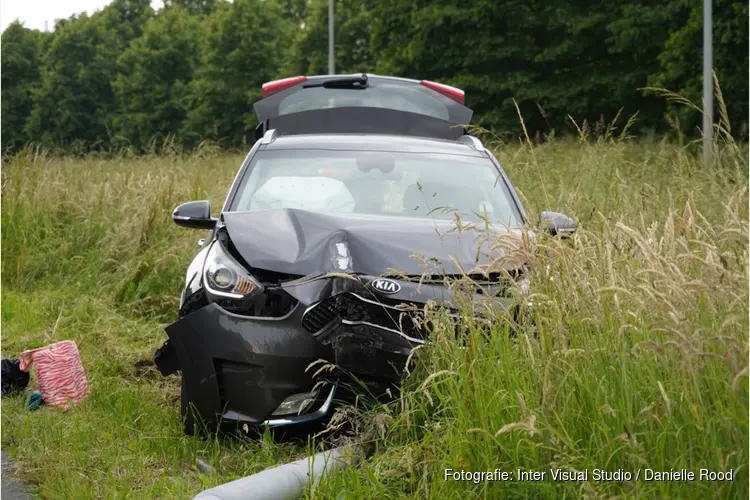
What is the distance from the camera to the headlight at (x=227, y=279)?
4730 millimetres

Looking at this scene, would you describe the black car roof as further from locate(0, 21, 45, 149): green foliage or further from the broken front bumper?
locate(0, 21, 45, 149): green foliage

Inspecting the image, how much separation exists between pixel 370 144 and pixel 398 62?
3530 centimetres

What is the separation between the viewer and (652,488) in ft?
10.1

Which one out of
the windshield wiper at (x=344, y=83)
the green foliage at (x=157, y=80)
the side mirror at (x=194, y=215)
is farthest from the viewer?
the green foliage at (x=157, y=80)

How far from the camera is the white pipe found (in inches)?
147

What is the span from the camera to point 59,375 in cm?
604

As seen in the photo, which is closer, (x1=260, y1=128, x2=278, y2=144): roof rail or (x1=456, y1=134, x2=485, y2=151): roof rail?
(x1=260, y1=128, x2=278, y2=144): roof rail

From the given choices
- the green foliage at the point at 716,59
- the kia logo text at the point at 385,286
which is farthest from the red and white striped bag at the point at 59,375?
the green foliage at the point at 716,59

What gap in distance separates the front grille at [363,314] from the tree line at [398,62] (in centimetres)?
445

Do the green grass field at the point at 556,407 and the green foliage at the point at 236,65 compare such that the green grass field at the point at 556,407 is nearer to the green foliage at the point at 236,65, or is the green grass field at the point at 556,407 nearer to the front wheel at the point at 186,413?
Result: the front wheel at the point at 186,413

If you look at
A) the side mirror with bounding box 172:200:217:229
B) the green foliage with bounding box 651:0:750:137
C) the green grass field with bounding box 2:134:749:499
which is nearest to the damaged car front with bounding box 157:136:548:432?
the green grass field with bounding box 2:134:749:499

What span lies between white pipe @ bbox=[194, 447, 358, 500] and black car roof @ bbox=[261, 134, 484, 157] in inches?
109

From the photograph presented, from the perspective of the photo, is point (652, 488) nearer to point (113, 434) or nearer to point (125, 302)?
point (113, 434)

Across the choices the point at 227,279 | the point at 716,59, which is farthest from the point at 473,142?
the point at 716,59
